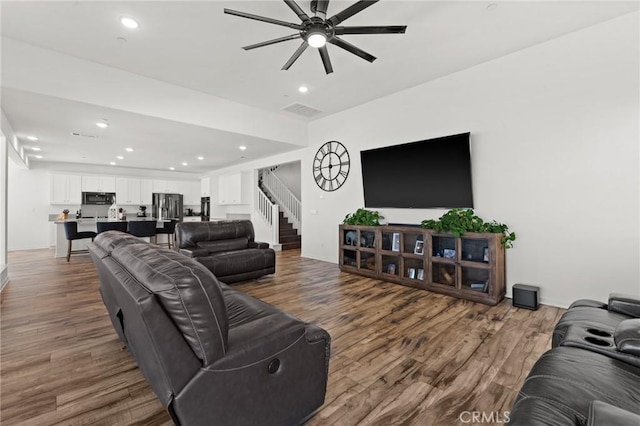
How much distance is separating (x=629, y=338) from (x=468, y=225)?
2598mm

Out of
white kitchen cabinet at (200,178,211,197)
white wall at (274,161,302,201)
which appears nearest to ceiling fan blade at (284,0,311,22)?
white wall at (274,161,302,201)

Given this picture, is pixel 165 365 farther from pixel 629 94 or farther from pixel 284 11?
pixel 629 94

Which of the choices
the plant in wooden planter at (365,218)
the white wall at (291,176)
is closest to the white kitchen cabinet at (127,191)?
the white wall at (291,176)

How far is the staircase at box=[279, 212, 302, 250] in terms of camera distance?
329 inches

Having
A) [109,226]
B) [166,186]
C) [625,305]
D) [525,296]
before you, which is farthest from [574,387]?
[166,186]

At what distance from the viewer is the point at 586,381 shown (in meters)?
1.13

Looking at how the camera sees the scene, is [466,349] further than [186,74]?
No

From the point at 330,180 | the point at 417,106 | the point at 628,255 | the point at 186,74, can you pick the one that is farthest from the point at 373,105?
the point at 628,255

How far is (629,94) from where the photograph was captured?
3.00 m

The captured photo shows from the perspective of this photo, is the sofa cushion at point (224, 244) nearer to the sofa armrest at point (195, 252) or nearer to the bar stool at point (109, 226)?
the sofa armrest at point (195, 252)

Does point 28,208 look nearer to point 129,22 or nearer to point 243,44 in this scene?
point 129,22

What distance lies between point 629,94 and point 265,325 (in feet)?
13.8

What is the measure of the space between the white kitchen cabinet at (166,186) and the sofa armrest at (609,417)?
11.7 meters
